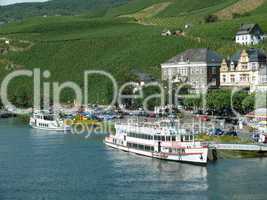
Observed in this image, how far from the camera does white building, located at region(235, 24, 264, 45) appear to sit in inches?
4889

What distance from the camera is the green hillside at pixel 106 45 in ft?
403

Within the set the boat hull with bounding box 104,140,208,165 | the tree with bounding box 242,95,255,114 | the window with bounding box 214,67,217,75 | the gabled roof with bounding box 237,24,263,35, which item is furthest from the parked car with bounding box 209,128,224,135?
the gabled roof with bounding box 237,24,263,35

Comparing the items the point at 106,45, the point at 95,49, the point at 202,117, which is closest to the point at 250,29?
the point at 106,45

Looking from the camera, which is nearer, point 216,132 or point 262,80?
point 216,132

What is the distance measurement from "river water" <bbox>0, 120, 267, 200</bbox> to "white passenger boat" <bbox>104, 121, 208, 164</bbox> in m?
0.72

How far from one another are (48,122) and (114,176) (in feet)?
118

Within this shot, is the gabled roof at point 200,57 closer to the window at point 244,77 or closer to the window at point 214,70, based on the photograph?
the window at point 214,70

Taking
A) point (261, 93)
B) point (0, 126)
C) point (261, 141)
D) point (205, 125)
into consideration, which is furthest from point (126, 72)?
point (261, 141)

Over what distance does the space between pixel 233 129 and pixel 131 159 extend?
505 inches

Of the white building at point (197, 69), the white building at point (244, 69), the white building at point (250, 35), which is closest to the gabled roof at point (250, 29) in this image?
the white building at point (250, 35)

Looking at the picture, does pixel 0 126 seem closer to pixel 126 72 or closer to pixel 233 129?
pixel 126 72

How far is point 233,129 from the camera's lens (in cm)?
7362

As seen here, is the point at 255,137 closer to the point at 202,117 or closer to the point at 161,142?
the point at 161,142

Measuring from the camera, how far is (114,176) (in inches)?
2217
